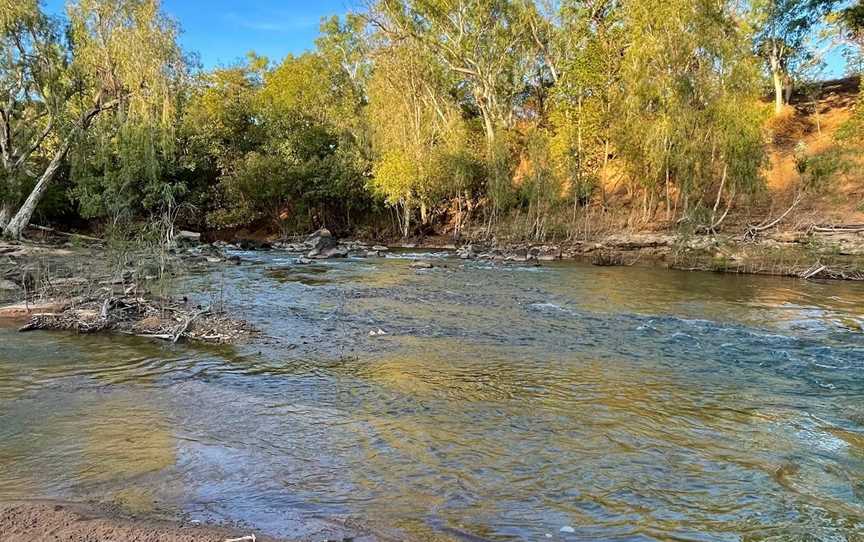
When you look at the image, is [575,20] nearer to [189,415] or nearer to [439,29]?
[439,29]

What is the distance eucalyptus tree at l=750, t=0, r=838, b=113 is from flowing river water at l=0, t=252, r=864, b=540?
108ft

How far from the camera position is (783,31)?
38938 millimetres

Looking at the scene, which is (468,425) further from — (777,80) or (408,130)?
(777,80)

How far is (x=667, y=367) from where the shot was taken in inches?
361

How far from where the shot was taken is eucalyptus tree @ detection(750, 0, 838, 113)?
123 ft

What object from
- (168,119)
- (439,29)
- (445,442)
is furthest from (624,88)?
(445,442)

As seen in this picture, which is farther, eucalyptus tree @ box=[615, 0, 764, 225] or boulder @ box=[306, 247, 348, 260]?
boulder @ box=[306, 247, 348, 260]

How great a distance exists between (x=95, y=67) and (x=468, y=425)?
27.3m

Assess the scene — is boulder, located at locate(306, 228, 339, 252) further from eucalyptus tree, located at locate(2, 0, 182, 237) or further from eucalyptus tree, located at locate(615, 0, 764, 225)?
eucalyptus tree, located at locate(615, 0, 764, 225)

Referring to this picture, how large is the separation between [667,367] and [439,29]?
3310 centimetres

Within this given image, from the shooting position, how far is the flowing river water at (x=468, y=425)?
4.73 metres

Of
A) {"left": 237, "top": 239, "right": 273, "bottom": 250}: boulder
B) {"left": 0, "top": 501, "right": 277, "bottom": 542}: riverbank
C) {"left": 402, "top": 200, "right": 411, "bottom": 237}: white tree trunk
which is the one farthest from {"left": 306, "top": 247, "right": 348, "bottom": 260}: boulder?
{"left": 0, "top": 501, "right": 277, "bottom": 542}: riverbank

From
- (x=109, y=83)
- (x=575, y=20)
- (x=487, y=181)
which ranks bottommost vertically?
(x=487, y=181)

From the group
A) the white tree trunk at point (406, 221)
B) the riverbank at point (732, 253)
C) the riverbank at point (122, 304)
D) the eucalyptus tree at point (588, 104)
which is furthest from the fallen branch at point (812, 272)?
the white tree trunk at point (406, 221)
